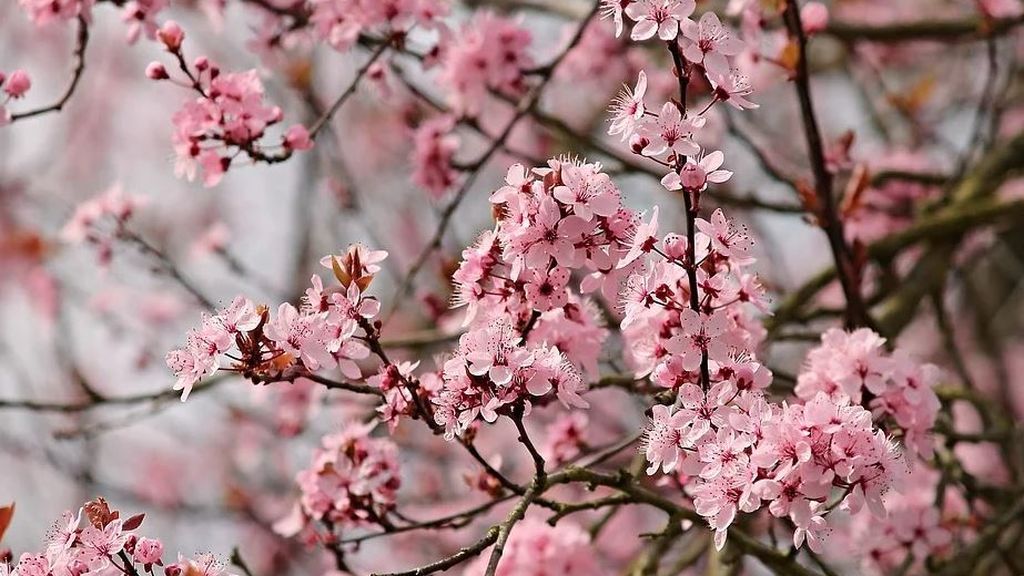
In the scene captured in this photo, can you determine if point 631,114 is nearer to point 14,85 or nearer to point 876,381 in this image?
point 876,381

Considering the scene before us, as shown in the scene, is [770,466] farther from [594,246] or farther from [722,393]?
[594,246]

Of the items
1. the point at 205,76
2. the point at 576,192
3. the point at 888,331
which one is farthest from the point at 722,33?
the point at 888,331

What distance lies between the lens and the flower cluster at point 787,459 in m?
1.60

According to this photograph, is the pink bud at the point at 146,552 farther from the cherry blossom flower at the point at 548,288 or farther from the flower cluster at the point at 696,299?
the flower cluster at the point at 696,299

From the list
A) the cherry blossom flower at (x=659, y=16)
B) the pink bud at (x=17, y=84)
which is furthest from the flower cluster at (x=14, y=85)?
the cherry blossom flower at (x=659, y=16)

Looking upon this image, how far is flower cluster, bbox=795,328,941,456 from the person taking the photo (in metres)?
1.94

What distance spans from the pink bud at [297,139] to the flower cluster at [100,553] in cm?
90

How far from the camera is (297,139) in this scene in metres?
2.38

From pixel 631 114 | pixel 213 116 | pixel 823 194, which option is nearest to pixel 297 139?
pixel 213 116

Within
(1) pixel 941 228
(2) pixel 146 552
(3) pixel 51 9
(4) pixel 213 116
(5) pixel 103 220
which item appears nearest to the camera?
(2) pixel 146 552

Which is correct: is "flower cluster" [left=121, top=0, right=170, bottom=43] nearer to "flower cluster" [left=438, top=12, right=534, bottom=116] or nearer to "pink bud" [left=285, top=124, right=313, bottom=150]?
"pink bud" [left=285, top=124, right=313, bottom=150]

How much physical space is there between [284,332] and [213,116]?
0.72 metres

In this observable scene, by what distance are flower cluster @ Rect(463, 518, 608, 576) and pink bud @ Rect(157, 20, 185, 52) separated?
1257 mm

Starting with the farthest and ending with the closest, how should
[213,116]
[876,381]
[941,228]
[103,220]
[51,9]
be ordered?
1. [103,220]
2. [941,228]
3. [51,9]
4. [213,116]
5. [876,381]
